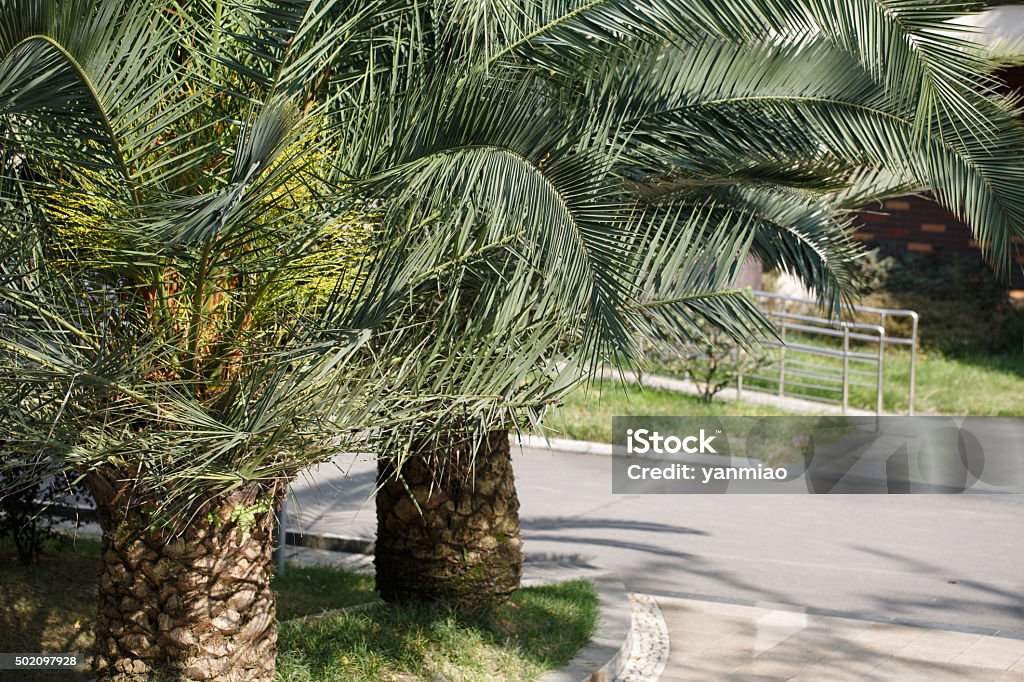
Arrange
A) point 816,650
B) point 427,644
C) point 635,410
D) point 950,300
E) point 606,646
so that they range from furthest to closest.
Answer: point 950,300, point 635,410, point 816,650, point 606,646, point 427,644

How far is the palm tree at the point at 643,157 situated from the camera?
429 cm

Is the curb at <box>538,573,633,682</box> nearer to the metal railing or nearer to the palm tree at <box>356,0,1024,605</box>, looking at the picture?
the palm tree at <box>356,0,1024,605</box>

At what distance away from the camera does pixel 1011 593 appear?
815 cm

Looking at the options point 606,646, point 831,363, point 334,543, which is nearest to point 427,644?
point 606,646

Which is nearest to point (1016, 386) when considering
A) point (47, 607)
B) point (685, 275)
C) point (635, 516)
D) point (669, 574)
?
point (635, 516)

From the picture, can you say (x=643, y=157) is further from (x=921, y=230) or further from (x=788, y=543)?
(x=921, y=230)

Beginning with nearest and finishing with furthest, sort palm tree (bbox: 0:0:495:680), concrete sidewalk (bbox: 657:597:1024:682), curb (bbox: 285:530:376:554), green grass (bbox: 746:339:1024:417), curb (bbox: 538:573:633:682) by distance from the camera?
palm tree (bbox: 0:0:495:680) < curb (bbox: 538:573:633:682) < concrete sidewalk (bbox: 657:597:1024:682) < curb (bbox: 285:530:376:554) < green grass (bbox: 746:339:1024:417)

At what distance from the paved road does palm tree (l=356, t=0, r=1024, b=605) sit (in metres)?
1.20

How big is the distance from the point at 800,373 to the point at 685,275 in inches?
396

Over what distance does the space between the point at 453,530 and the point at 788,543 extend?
169 inches

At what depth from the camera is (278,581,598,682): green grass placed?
562 cm

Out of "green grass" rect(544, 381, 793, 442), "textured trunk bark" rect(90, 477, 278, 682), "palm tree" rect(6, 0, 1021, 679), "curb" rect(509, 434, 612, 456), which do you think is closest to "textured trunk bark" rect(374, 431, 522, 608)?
"palm tree" rect(6, 0, 1021, 679)

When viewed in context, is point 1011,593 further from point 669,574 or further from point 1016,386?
point 1016,386

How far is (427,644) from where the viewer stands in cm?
593
